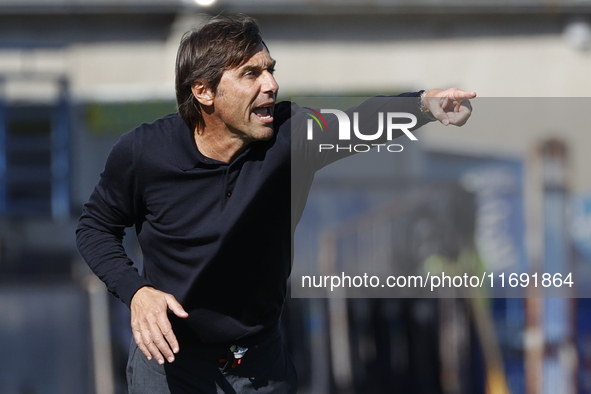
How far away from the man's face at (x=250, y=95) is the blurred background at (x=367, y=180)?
9.79 ft

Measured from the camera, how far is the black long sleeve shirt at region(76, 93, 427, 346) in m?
2.32

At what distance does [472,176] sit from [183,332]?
19.9ft

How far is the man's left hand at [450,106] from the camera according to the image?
2.28 m

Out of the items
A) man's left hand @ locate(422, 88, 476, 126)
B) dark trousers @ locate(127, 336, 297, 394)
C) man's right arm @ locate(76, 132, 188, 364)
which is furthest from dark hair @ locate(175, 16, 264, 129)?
dark trousers @ locate(127, 336, 297, 394)

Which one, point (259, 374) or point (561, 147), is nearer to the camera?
point (259, 374)

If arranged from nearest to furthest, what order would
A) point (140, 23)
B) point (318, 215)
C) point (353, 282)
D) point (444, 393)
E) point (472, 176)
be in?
point (444, 393)
point (353, 282)
point (318, 215)
point (472, 176)
point (140, 23)

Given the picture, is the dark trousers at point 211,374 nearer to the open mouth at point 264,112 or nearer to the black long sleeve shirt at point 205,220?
the black long sleeve shirt at point 205,220

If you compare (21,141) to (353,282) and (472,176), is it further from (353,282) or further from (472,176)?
(472,176)

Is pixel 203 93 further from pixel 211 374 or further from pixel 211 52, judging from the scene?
pixel 211 374

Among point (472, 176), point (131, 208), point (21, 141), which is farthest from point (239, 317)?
point (21, 141)

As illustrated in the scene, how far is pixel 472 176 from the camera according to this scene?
7.88 metres

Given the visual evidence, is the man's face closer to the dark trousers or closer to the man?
the man

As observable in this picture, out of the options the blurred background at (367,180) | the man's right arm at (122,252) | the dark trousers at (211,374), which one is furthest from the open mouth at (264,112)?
the blurred background at (367,180)

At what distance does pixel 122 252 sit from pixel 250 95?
0.70 m
